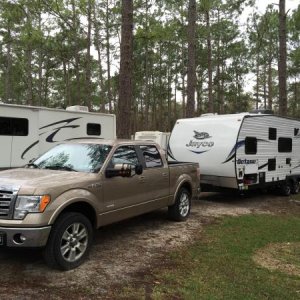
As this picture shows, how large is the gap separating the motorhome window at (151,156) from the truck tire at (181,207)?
3.40 ft

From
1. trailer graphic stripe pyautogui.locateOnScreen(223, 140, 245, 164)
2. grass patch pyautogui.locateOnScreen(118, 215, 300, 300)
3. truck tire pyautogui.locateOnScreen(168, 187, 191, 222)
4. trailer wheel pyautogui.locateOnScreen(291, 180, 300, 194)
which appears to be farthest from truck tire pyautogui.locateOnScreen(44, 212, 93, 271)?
trailer wheel pyautogui.locateOnScreen(291, 180, 300, 194)

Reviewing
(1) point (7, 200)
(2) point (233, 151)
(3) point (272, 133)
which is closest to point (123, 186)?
(1) point (7, 200)

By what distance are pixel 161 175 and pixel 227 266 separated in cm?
255

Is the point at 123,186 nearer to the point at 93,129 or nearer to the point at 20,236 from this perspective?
the point at 20,236

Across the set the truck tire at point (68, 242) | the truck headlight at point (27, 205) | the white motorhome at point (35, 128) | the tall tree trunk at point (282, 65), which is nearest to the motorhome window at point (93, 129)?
the white motorhome at point (35, 128)

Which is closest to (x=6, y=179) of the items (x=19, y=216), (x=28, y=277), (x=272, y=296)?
(x=19, y=216)

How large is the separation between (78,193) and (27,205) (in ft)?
2.58

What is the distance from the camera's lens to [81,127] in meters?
14.8

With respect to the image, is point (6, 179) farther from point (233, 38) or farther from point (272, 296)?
point (233, 38)

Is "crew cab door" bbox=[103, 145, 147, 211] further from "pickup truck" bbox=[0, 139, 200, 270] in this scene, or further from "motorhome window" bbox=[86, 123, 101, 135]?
"motorhome window" bbox=[86, 123, 101, 135]

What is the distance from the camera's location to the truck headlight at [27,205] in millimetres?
5207

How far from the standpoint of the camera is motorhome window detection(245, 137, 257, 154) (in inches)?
462

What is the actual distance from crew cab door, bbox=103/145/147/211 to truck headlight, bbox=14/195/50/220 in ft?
4.34

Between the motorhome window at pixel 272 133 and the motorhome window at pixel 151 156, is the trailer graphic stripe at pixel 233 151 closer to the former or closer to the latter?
the motorhome window at pixel 272 133
